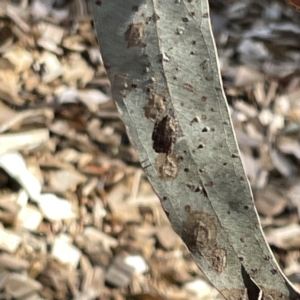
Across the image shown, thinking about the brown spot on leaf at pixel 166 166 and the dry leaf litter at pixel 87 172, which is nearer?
the brown spot on leaf at pixel 166 166

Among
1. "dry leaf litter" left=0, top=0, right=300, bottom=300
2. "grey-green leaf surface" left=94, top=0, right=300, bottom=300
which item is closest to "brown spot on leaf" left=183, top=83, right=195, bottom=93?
"grey-green leaf surface" left=94, top=0, right=300, bottom=300

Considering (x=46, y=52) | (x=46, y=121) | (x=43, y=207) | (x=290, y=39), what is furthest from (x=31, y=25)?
(x=290, y=39)

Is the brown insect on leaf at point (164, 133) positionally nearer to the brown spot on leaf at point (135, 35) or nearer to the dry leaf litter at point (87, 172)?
the brown spot on leaf at point (135, 35)

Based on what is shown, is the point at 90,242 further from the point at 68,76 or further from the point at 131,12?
the point at 131,12

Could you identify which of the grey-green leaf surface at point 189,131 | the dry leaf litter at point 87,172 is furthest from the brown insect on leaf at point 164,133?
the dry leaf litter at point 87,172

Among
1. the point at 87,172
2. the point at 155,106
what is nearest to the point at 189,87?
the point at 155,106

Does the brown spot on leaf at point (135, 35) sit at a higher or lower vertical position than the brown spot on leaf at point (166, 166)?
higher

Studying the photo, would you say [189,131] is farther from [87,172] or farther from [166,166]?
[87,172]

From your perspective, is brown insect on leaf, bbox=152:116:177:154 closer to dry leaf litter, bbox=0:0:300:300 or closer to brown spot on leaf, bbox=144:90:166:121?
brown spot on leaf, bbox=144:90:166:121
